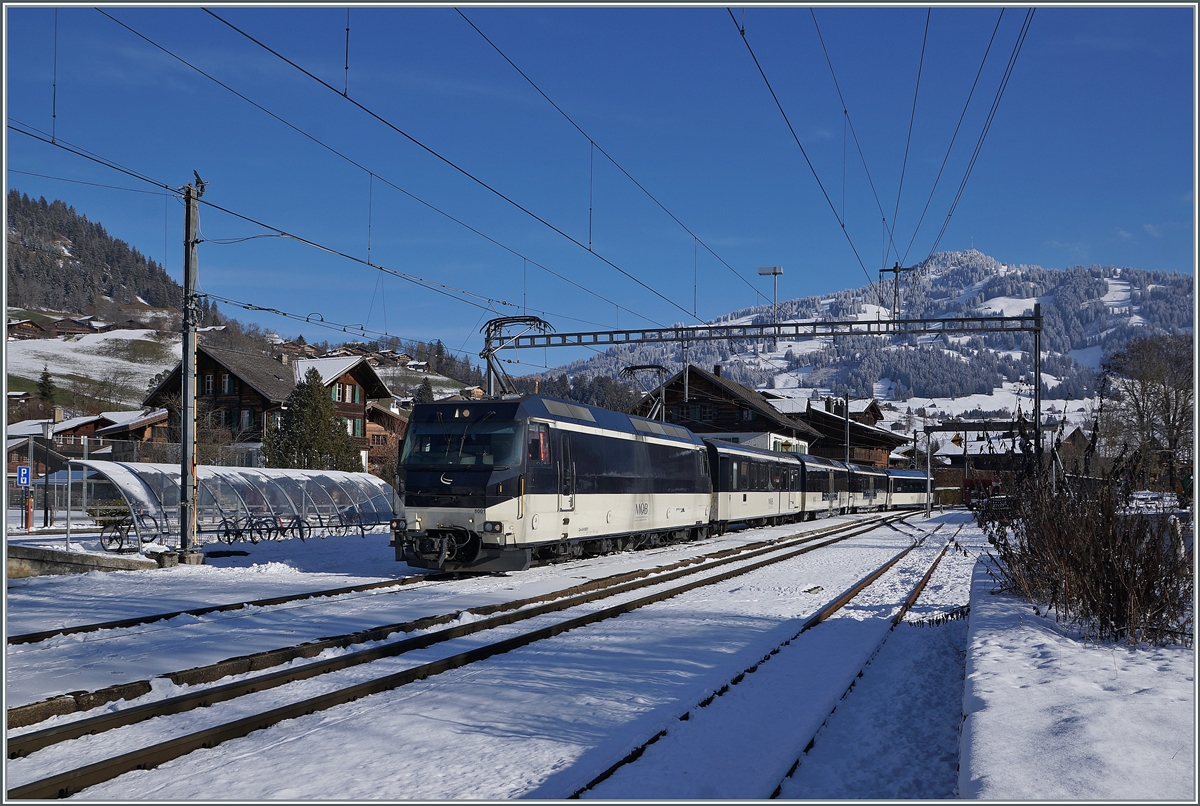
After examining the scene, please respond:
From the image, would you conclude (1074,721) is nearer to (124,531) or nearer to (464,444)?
(464,444)

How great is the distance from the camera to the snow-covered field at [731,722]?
5.73 m

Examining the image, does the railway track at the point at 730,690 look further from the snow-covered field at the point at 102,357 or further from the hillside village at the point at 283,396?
the snow-covered field at the point at 102,357

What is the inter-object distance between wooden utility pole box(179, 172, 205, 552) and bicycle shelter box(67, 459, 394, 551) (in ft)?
7.72

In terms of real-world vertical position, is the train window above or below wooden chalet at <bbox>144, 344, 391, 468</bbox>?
below

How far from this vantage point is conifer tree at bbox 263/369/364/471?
49688mm

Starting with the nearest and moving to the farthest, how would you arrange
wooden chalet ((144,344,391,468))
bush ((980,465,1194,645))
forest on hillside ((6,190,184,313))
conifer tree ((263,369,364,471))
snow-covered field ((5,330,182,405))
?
bush ((980,465,1194,645)) < conifer tree ((263,369,364,471)) < wooden chalet ((144,344,391,468)) < snow-covered field ((5,330,182,405)) < forest on hillside ((6,190,184,313))

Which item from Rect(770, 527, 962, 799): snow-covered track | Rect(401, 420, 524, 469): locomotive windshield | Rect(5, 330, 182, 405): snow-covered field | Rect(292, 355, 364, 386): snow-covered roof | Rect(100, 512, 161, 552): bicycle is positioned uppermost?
Rect(5, 330, 182, 405): snow-covered field

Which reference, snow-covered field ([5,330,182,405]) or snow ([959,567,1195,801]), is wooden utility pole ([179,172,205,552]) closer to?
snow ([959,567,1195,801])

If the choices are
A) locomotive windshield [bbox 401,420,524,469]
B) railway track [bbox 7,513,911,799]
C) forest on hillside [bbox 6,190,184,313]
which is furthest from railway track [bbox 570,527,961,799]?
forest on hillside [bbox 6,190,184,313]

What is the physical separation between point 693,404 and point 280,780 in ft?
212

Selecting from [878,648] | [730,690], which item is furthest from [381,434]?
[730,690]

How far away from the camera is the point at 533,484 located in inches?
690

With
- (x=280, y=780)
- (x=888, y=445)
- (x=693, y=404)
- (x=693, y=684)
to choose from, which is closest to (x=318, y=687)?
(x=280, y=780)

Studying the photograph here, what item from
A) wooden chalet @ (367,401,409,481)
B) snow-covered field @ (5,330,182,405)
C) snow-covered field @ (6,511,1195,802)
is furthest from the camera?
snow-covered field @ (5,330,182,405)
